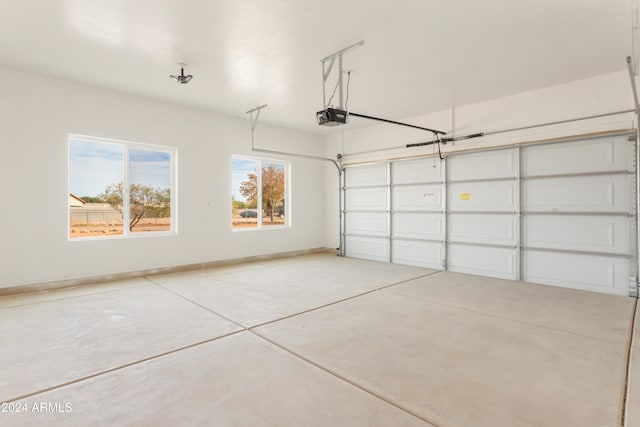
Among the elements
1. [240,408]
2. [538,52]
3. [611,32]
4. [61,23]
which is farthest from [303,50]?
[240,408]

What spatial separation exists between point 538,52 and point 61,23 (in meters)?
5.28

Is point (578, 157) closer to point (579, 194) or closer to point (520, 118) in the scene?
point (579, 194)

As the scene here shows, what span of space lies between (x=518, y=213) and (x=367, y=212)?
3109 millimetres

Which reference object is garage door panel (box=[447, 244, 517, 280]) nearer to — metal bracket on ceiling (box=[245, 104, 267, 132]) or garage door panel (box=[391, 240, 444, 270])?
garage door panel (box=[391, 240, 444, 270])

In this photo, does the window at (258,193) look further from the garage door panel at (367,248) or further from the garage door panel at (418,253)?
the garage door panel at (418,253)

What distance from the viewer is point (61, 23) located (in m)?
3.37

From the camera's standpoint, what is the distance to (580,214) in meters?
4.93

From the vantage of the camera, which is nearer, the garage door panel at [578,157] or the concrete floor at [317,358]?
the concrete floor at [317,358]

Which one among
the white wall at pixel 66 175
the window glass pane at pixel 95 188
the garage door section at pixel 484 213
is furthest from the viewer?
the garage door section at pixel 484 213

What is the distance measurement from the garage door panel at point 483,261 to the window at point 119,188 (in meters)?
5.28

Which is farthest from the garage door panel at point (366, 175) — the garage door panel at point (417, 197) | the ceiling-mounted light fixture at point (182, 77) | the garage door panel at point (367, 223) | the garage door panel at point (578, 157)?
the ceiling-mounted light fixture at point (182, 77)

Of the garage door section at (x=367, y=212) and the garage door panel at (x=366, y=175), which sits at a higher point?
the garage door panel at (x=366, y=175)

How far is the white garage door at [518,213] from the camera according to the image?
15.3 ft

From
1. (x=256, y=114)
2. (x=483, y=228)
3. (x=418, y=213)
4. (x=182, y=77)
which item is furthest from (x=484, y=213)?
(x=182, y=77)
